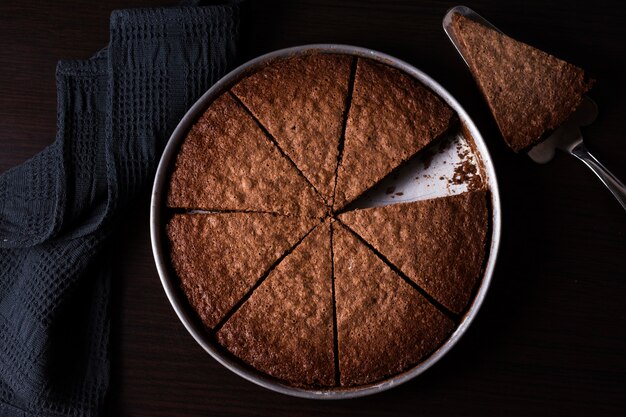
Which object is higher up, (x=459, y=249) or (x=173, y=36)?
(x=173, y=36)

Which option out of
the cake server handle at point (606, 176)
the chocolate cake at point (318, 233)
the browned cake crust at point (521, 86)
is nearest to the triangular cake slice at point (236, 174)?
the chocolate cake at point (318, 233)

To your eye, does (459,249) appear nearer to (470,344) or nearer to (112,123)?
(470,344)

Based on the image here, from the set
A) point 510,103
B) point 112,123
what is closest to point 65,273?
point 112,123

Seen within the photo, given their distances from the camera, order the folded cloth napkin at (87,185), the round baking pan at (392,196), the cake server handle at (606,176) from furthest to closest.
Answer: the cake server handle at (606,176), the folded cloth napkin at (87,185), the round baking pan at (392,196)

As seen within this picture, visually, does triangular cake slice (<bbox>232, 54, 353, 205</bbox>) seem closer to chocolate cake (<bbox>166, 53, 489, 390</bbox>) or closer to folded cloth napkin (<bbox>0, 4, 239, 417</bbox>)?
chocolate cake (<bbox>166, 53, 489, 390</bbox>)

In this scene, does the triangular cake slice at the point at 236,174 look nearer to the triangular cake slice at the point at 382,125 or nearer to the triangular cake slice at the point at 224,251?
the triangular cake slice at the point at 224,251

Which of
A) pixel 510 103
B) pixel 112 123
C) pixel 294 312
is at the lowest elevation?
pixel 294 312

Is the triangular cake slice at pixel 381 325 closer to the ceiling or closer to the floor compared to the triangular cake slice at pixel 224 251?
closer to the floor
